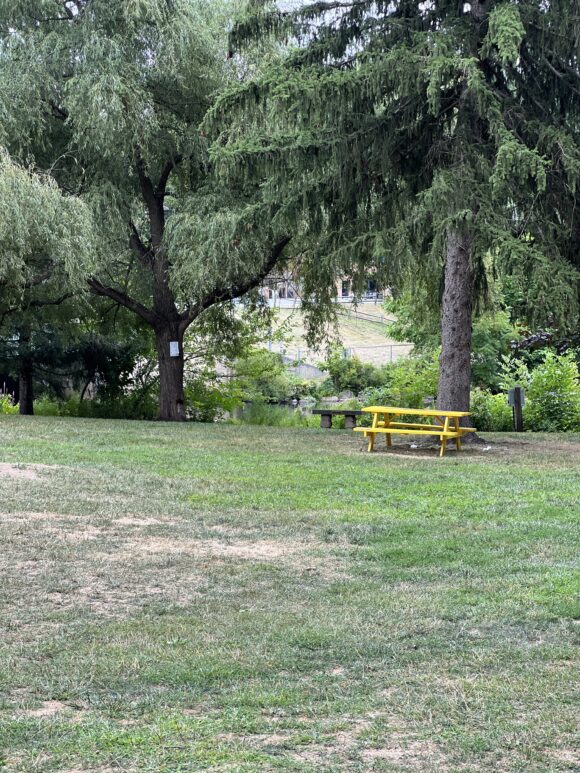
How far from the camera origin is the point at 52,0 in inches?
803

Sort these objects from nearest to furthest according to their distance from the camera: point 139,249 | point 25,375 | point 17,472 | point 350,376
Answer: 1. point 17,472
2. point 139,249
3. point 25,375
4. point 350,376

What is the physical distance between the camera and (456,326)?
16016 millimetres

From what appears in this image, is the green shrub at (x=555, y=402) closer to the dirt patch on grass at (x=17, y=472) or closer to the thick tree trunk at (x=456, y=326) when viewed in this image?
the thick tree trunk at (x=456, y=326)

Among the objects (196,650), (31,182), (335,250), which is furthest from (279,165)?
(196,650)

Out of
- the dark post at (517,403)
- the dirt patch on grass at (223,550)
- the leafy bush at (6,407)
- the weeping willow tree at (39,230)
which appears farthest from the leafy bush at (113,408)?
the dirt patch on grass at (223,550)

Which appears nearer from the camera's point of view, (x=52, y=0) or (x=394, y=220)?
(x=394, y=220)

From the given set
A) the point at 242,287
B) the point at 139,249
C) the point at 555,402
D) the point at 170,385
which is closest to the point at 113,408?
the point at 170,385

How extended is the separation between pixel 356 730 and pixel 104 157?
56.0 ft

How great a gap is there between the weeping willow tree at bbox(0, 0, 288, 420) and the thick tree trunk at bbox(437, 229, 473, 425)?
378cm

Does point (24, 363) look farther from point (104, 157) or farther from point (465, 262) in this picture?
point (465, 262)

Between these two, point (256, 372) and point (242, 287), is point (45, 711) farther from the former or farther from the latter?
point (256, 372)

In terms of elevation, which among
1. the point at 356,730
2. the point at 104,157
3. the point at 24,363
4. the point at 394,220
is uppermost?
the point at 104,157

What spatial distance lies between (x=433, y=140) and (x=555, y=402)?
28.1 ft

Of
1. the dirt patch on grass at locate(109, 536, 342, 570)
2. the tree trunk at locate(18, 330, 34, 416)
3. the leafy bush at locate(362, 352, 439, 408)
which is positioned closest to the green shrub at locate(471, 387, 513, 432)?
the leafy bush at locate(362, 352, 439, 408)
